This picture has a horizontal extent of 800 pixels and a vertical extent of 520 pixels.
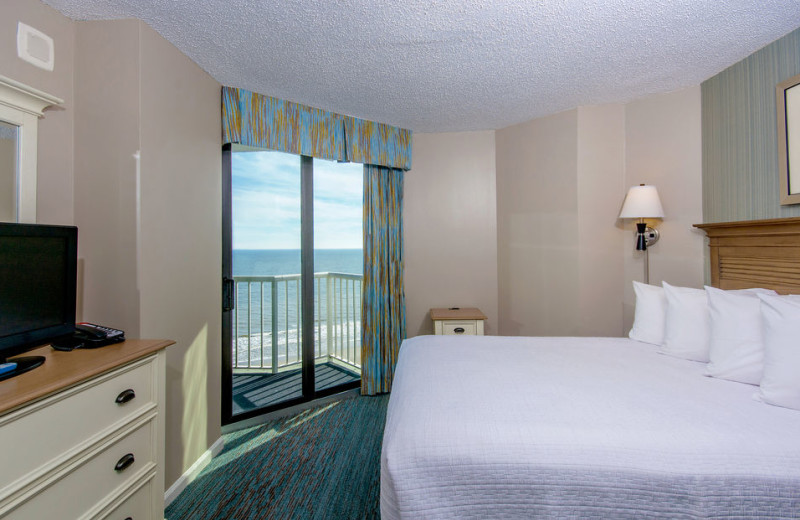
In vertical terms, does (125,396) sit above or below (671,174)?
below

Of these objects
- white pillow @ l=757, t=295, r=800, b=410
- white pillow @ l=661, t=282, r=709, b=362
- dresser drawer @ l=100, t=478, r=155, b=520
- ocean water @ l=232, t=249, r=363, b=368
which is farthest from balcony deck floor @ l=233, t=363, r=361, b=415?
white pillow @ l=757, t=295, r=800, b=410

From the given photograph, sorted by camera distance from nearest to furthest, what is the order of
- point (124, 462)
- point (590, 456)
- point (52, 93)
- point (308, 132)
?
point (590, 456) → point (124, 462) → point (52, 93) → point (308, 132)

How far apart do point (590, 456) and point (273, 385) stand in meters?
2.79

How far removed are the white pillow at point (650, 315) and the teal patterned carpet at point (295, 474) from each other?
73.6 inches

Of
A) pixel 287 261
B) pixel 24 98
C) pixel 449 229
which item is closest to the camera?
pixel 24 98

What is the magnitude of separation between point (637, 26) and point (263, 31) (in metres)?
2.02

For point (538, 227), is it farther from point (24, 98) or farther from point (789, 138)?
point (24, 98)

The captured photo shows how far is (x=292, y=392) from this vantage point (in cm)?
304

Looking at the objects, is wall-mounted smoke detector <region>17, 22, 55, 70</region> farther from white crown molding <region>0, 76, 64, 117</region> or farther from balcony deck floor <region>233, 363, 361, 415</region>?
balcony deck floor <region>233, 363, 361, 415</region>

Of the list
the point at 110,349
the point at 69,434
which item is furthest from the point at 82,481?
the point at 110,349

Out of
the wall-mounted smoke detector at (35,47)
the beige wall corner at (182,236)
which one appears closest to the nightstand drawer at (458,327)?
the beige wall corner at (182,236)

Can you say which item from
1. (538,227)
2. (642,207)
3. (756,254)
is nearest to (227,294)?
(538,227)

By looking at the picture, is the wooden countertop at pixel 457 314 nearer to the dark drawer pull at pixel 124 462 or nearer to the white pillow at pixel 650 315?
the white pillow at pixel 650 315

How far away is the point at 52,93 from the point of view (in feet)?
5.41
